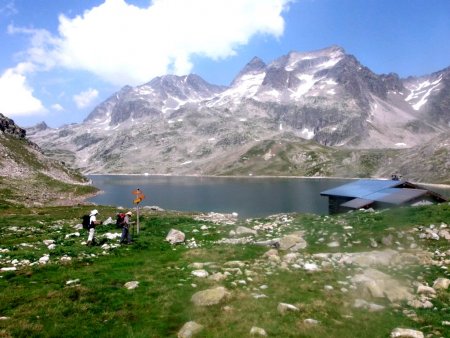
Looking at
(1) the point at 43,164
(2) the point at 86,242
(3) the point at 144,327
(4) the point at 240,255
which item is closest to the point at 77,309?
(3) the point at 144,327

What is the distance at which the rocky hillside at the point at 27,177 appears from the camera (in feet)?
358

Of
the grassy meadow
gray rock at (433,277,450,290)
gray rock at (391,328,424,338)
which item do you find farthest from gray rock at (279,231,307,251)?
gray rock at (391,328,424,338)

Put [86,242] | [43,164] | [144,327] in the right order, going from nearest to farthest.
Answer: [144,327] < [86,242] < [43,164]

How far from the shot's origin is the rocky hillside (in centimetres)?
10916

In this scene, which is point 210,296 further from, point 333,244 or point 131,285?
point 333,244

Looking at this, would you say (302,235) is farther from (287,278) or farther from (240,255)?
(287,278)

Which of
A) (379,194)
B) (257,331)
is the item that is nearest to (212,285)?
(257,331)

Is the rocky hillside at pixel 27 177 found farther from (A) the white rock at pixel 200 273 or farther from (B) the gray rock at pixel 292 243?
(A) the white rock at pixel 200 273

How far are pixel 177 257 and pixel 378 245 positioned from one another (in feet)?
45.6

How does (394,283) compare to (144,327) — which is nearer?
(144,327)

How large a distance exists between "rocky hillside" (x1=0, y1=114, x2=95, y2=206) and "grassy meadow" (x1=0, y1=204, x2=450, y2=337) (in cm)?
7499

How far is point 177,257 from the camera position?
2566 cm

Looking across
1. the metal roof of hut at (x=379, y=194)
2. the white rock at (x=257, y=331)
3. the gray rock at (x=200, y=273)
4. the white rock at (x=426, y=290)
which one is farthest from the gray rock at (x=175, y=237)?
the metal roof of hut at (x=379, y=194)

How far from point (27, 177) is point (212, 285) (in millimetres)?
136350
